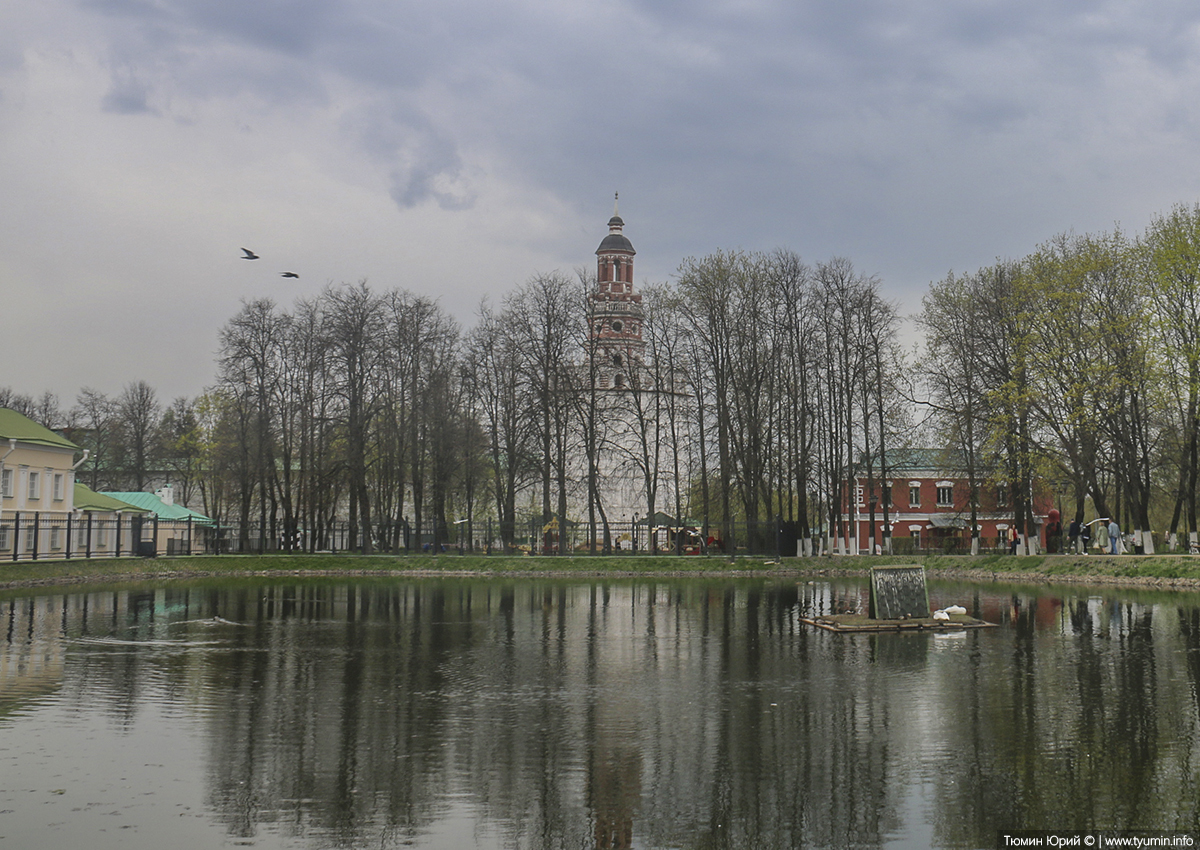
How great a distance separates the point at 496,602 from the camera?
2794 centimetres

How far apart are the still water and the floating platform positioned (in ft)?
1.10

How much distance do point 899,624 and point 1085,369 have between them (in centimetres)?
2331

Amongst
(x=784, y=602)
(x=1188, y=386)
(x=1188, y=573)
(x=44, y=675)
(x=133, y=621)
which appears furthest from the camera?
(x=1188, y=386)

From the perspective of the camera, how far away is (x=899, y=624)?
1833cm

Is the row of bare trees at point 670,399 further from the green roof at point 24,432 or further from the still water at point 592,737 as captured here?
the still water at point 592,737

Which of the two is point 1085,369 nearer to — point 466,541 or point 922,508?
point 466,541

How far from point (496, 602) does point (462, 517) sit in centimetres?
3241

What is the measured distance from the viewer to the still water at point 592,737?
6.83m

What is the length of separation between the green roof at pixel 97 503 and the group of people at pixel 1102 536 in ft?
154

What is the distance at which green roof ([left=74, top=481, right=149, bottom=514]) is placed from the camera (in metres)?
52.3

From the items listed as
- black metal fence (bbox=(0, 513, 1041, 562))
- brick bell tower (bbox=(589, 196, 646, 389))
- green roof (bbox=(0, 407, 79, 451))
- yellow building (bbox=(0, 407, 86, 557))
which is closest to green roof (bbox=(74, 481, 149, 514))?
black metal fence (bbox=(0, 513, 1041, 562))

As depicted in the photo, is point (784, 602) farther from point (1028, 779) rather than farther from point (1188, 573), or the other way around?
point (1028, 779)

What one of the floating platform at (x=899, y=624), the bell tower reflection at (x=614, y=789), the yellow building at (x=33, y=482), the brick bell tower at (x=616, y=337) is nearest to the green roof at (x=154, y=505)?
the yellow building at (x=33, y=482)

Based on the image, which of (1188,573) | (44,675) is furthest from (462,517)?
(44,675)
